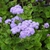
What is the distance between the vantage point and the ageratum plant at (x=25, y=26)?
206 centimetres

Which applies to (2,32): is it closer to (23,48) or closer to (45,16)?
(23,48)

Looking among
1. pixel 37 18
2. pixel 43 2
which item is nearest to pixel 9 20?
pixel 37 18

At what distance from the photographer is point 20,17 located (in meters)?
2.40

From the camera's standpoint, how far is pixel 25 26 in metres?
2.15

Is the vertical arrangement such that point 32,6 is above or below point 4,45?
above

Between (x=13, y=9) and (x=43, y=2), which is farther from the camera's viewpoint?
(x=43, y=2)

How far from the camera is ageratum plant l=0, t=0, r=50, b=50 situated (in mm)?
2062

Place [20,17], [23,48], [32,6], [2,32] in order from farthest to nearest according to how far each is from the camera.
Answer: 1. [32,6]
2. [20,17]
3. [2,32]
4. [23,48]

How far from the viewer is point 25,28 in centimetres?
214

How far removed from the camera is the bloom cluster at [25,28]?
2110 mm

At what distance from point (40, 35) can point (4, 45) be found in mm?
354

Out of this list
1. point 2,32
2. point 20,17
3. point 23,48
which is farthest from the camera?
point 20,17

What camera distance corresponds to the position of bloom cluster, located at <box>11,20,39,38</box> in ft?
6.92

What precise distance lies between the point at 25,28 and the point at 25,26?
20 millimetres
